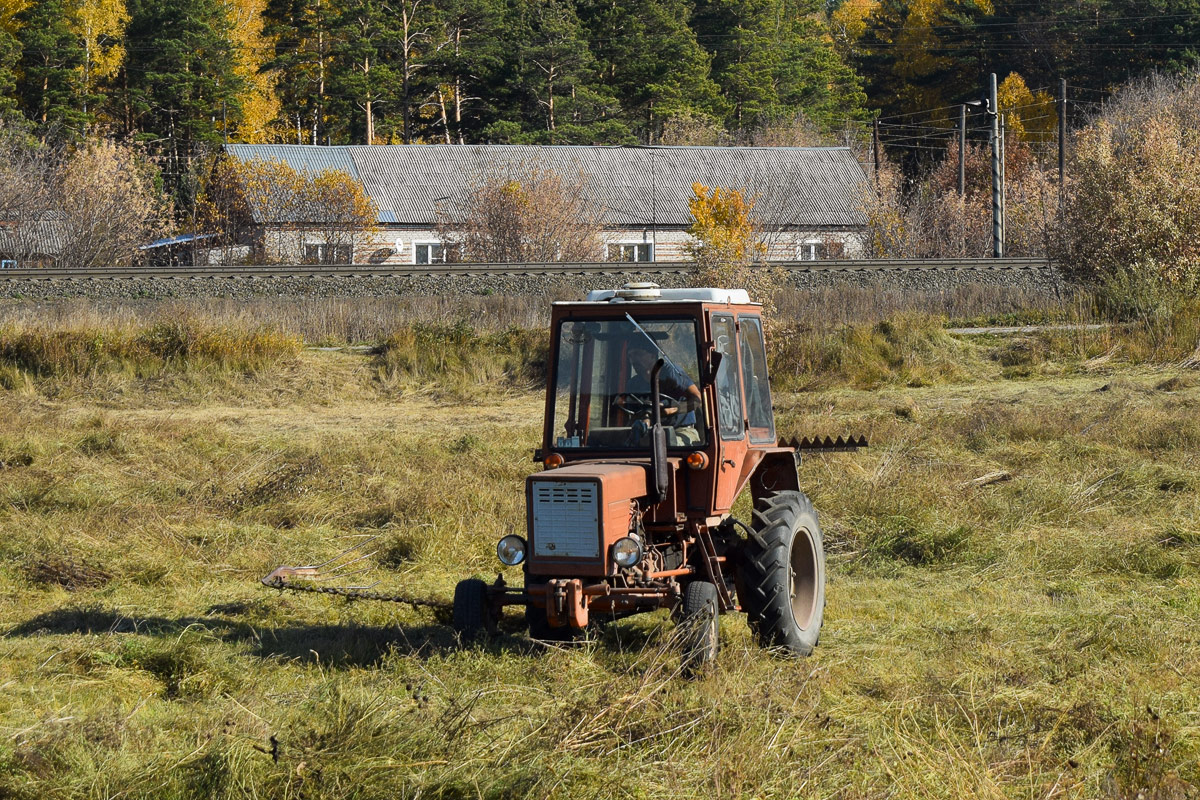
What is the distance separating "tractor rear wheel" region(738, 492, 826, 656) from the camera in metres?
7.24

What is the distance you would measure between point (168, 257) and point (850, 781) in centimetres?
4718

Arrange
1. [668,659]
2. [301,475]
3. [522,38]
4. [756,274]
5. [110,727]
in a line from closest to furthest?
[110,727] → [668,659] → [301,475] → [756,274] → [522,38]

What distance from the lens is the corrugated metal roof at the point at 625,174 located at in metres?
48.8

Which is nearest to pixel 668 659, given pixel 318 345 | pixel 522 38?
pixel 318 345

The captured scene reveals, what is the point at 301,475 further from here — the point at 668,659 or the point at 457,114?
the point at 457,114

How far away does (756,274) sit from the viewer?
1096 inches

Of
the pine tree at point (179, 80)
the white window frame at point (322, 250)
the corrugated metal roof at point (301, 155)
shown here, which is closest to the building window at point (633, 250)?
the white window frame at point (322, 250)

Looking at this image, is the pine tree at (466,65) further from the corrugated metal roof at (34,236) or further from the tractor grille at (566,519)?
the tractor grille at (566,519)

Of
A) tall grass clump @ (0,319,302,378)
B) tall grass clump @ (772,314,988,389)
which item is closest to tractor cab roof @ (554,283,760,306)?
tall grass clump @ (772,314,988,389)

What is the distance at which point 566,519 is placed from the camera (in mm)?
6875

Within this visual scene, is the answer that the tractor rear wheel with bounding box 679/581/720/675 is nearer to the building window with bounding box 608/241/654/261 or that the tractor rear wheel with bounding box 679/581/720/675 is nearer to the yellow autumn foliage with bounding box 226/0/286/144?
the building window with bounding box 608/241/654/261

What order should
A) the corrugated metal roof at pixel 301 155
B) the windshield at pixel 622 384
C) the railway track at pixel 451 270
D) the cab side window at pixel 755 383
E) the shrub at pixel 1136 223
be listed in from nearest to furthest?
the windshield at pixel 622 384 → the cab side window at pixel 755 383 → the shrub at pixel 1136 223 → the railway track at pixel 451 270 → the corrugated metal roof at pixel 301 155

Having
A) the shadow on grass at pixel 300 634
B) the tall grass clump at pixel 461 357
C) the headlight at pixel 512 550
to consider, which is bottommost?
the shadow on grass at pixel 300 634

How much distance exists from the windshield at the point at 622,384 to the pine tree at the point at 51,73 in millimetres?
50950
